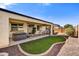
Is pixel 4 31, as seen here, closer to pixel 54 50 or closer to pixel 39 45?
pixel 39 45

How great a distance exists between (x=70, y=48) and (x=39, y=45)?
732mm

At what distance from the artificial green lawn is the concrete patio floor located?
0.62ft

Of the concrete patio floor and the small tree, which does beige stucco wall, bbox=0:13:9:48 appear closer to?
the concrete patio floor

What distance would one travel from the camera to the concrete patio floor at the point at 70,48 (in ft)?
12.6

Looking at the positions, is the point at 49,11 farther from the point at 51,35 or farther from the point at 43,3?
the point at 51,35

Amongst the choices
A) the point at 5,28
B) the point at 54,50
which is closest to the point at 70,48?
the point at 54,50

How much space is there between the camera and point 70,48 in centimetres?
388

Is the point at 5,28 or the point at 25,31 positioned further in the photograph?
the point at 25,31

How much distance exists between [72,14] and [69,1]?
32 centimetres

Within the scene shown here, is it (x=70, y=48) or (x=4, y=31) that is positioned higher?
(x=4, y=31)

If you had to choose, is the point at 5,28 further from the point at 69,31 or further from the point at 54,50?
the point at 69,31

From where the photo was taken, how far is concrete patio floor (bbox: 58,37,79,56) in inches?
151

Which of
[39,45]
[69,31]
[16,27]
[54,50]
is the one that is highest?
[16,27]

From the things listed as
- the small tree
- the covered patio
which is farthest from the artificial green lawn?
the small tree
